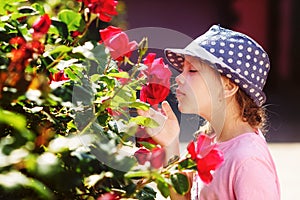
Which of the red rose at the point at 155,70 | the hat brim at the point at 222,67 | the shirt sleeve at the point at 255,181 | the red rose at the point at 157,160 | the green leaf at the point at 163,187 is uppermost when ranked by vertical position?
the red rose at the point at 157,160

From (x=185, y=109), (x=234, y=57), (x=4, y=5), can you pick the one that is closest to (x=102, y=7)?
(x=4, y=5)

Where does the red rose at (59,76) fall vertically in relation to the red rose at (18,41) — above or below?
below

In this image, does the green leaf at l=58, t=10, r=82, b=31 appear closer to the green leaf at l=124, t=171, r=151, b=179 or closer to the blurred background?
the green leaf at l=124, t=171, r=151, b=179

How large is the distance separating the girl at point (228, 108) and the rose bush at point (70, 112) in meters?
0.37

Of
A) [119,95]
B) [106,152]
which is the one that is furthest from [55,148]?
[119,95]

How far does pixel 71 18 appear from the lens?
146 cm

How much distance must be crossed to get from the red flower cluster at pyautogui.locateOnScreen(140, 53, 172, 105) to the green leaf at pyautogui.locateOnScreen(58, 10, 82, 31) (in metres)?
0.45

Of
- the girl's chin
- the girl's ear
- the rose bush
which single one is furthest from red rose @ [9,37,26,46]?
the girl's ear

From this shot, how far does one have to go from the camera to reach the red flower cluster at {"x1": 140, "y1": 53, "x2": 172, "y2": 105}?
6.31ft

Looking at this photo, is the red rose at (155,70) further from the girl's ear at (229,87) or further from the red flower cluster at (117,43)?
the girl's ear at (229,87)

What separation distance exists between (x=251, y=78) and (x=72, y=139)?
1.13m

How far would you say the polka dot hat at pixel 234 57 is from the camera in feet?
7.63

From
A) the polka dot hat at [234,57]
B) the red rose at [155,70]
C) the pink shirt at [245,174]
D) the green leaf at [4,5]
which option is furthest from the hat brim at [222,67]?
the green leaf at [4,5]

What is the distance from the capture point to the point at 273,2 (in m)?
14.7
